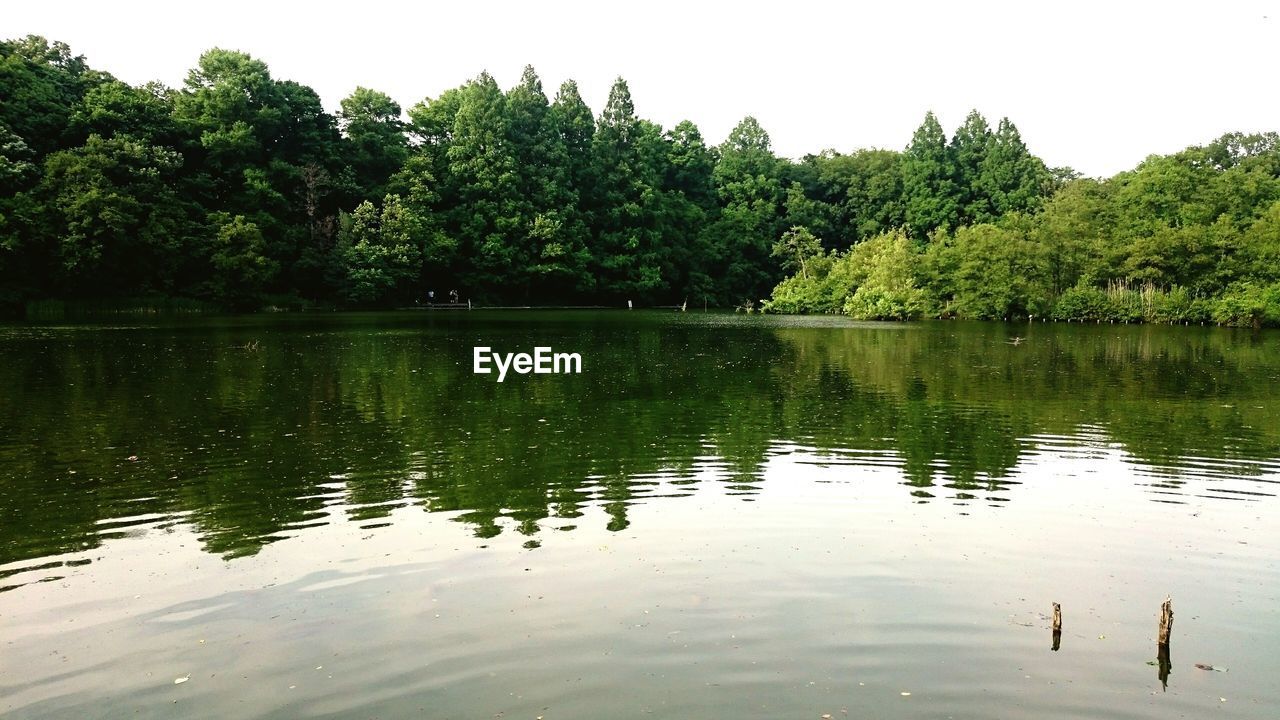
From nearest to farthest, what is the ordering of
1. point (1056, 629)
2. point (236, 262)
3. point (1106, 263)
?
point (1056, 629) → point (1106, 263) → point (236, 262)

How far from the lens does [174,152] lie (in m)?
57.9

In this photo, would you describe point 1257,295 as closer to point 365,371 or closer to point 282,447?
point 365,371

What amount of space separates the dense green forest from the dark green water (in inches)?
1542

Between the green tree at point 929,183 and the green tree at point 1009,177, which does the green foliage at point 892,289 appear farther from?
the green tree at point 1009,177

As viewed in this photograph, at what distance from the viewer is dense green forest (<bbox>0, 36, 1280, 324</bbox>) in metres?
51.9

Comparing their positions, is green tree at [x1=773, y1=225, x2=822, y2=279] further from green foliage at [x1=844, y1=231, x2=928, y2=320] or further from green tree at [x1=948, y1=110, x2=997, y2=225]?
green foliage at [x1=844, y1=231, x2=928, y2=320]

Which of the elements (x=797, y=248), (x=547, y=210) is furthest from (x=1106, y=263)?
(x=547, y=210)

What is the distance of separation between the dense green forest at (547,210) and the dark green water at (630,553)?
39177 millimetres

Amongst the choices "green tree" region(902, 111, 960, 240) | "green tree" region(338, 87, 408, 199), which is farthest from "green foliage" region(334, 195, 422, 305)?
"green tree" region(902, 111, 960, 240)

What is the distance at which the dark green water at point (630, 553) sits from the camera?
5.34 meters

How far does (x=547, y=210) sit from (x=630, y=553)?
237 ft

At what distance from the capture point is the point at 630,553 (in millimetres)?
7910

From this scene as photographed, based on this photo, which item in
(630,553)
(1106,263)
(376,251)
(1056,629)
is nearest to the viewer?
(1056,629)

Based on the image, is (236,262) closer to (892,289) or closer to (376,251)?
(376,251)
